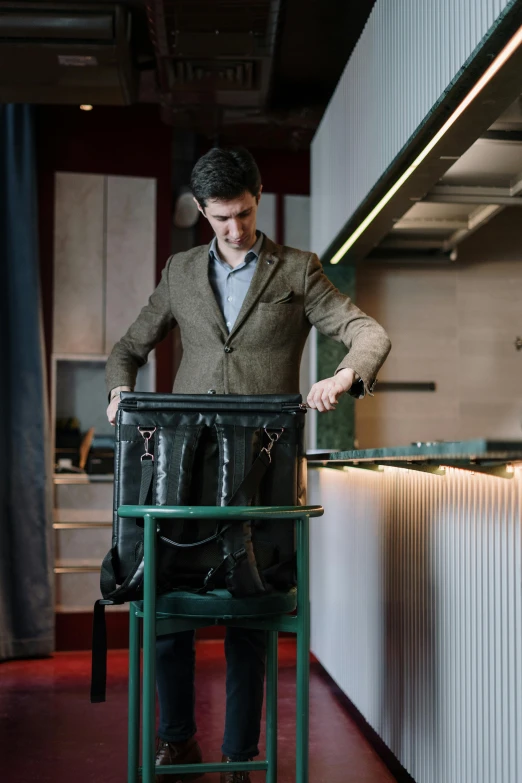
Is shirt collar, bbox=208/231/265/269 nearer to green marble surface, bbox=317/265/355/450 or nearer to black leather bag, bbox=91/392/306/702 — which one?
black leather bag, bbox=91/392/306/702

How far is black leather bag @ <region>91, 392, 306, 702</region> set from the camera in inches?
75.0

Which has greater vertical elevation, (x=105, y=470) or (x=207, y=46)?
(x=207, y=46)

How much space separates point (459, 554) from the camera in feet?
7.24

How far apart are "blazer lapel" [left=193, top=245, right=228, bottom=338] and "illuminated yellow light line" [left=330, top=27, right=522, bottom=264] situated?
0.79 meters

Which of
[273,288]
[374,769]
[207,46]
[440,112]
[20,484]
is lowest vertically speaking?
[374,769]

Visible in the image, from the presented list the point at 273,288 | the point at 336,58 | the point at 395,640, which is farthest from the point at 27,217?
the point at 395,640

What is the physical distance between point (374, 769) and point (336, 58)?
3.72 m

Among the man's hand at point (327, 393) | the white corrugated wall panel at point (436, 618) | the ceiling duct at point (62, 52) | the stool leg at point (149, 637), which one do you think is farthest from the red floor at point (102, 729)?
the ceiling duct at point (62, 52)

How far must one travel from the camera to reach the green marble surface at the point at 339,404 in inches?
181

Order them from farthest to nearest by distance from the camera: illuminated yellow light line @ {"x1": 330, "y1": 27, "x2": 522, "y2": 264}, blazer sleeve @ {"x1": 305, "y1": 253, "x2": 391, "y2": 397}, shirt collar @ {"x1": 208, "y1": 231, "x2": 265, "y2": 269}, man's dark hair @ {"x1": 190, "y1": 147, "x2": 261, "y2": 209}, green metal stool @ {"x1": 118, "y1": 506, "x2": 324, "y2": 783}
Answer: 1. shirt collar @ {"x1": 208, "y1": 231, "x2": 265, "y2": 269}
2. man's dark hair @ {"x1": 190, "y1": 147, "x2": 261, "y2": 209}
3. blazer sleeve @ {"x1": 305, "y1": 253, "x2": 391, "y2": 397}
4. illuminated yellow light line @ {"x1": 330, "y1": 27, "x2": 522, "y2": 264}
5. green metal stool @ {"x1": 118, "y1": 506, "x2": 324, "y2": 783}

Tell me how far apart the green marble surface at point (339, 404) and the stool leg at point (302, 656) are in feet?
8.74

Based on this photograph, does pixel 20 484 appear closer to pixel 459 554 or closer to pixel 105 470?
pixel 105 470

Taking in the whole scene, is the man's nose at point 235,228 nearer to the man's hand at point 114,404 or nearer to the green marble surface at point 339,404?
the man's hand at point 114,404

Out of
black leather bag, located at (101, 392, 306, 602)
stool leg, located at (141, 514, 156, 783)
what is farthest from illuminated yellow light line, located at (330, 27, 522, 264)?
stool leg, located at (141, 514, 156, 783)
